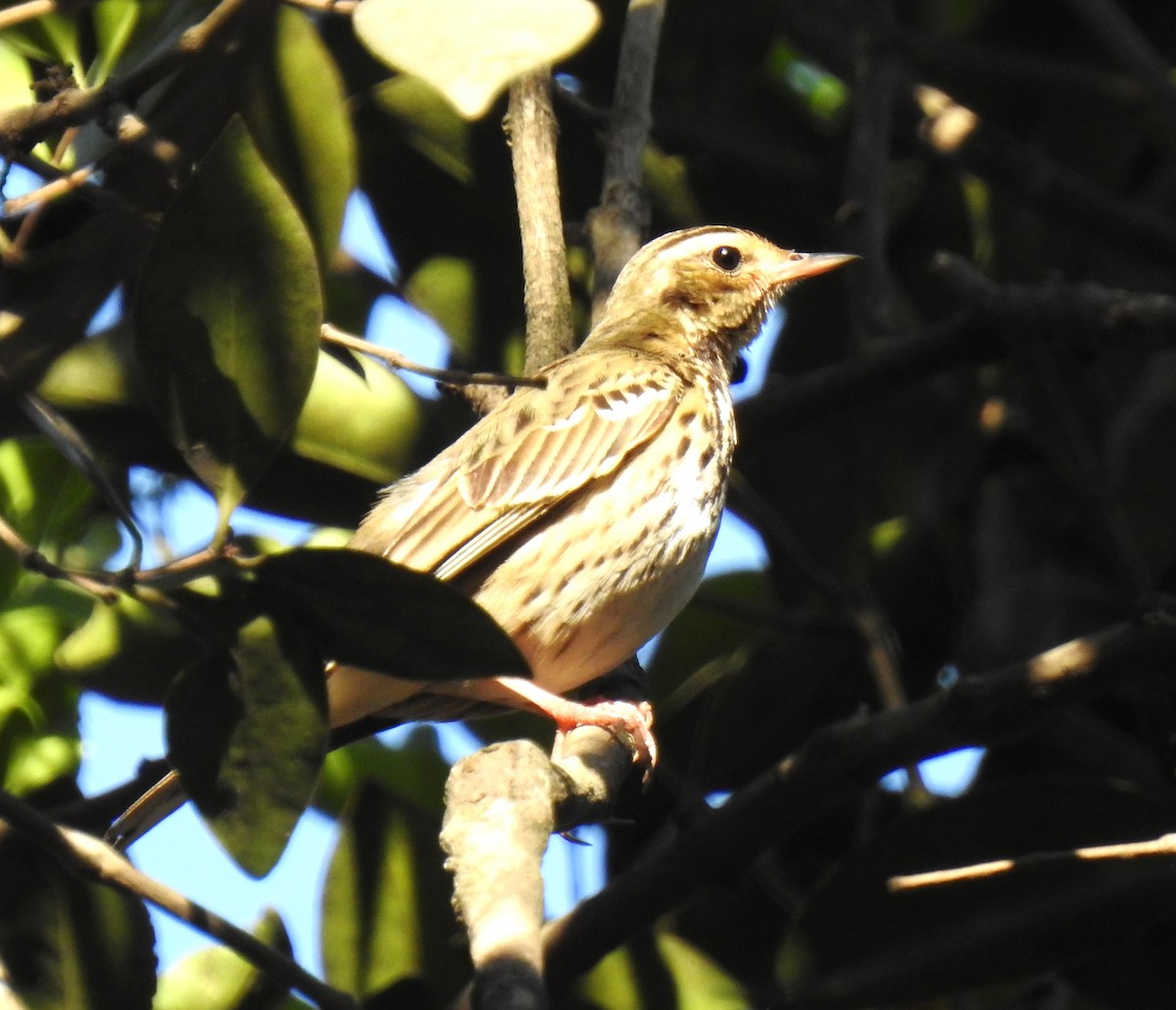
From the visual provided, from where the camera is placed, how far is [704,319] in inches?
231

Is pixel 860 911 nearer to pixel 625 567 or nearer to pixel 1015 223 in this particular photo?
pixel 625 567

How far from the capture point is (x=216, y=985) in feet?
11.8

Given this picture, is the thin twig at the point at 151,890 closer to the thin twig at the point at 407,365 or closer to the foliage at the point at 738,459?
the foliage at the point at 738,459

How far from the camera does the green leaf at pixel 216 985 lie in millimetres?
3516

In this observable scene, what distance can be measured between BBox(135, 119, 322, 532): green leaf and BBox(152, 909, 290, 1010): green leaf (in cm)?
112

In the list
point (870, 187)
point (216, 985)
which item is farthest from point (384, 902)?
point (870, 187)

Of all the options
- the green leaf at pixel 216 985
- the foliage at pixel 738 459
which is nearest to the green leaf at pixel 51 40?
the foliage at pixel 738 459

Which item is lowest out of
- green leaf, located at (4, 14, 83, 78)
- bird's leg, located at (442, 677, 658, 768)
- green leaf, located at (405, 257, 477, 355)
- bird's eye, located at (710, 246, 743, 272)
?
bird's leg, located at (442, 677, 658, 768)

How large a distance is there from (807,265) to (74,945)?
2.91 meters

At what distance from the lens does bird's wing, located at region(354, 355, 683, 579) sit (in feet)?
15.3

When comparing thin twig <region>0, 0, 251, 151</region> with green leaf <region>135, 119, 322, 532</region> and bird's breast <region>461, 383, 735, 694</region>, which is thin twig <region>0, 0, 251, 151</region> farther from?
bird's breast <region>461, 383, 735, 694</region>

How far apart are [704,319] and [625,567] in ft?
5.15

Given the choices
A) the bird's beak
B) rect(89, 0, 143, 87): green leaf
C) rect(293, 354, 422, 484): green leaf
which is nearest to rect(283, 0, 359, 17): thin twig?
rect(89, 0, 143, 87): green leaf

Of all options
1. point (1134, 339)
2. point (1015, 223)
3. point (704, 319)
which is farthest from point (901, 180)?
point (1134, 339)
